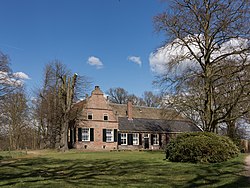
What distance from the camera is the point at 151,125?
46812 millimetres

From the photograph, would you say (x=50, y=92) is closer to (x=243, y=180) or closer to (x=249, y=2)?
(x=249, y=2)

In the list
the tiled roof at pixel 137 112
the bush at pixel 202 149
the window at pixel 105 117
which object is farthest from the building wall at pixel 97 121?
the bush at pixel 202 149

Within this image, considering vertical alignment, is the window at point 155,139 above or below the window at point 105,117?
below

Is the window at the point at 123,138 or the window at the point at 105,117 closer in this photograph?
the window at the point at 105,117

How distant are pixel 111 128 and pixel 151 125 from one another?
313 inches

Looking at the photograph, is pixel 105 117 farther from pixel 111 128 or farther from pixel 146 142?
pixel 146 142

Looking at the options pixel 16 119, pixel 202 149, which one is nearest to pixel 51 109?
pixel 16 119

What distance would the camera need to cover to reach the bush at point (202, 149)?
51.0 ft

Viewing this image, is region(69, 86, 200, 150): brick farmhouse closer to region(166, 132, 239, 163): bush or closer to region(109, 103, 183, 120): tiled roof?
region(109, 103, 183, 120): tiled roof

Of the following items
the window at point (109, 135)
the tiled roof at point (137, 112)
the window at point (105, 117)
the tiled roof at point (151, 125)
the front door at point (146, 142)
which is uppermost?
the tiled roof at point (137, 112)

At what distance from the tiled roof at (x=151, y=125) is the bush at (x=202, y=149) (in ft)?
86.5

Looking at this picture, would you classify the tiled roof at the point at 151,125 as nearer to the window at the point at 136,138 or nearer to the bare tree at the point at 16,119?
the window at the point at 136,138

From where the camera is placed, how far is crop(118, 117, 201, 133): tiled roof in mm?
43750

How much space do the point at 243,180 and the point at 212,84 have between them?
528 inches
